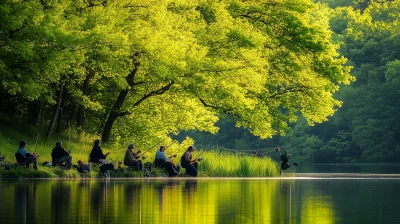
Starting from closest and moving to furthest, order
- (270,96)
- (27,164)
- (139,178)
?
(27,164), (139,178), (270,96)

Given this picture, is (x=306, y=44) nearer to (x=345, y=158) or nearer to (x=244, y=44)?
(x=244, y=44)

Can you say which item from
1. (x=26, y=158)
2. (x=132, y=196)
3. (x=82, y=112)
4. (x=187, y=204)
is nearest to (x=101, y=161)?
(x=26, y=158)

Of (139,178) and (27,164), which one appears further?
(139,178)

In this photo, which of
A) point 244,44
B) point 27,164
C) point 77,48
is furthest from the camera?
point 244,44

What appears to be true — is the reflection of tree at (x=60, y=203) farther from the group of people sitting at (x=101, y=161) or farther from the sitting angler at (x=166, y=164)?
the sitting angler at (x=166, y=164)

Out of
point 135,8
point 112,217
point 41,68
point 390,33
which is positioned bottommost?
point 112,217

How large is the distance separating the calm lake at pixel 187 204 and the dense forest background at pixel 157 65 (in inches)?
372

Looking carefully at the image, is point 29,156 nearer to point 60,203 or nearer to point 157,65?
point 157,65

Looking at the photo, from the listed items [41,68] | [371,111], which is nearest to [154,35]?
[41,68]

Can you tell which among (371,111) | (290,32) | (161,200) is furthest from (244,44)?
(371,111)

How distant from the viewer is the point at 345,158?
355ft

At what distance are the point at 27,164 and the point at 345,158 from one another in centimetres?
7642

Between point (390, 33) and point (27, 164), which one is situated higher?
point (390, 33)

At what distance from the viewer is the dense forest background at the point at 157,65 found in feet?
128
